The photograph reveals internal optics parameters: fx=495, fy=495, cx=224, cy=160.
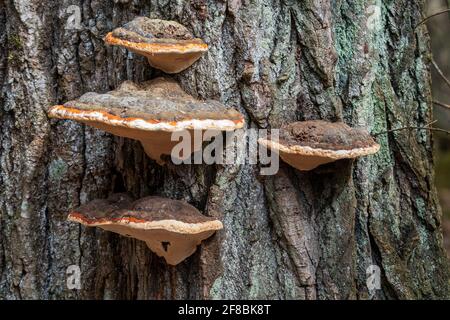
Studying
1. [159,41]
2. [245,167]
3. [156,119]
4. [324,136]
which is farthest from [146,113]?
[324,136]

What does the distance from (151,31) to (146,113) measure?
1.97ft

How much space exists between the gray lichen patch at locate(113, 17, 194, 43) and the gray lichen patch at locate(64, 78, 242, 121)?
303mm

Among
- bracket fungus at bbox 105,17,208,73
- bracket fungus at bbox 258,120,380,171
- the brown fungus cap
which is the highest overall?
bracket fungus at bbox 105,17,208,73

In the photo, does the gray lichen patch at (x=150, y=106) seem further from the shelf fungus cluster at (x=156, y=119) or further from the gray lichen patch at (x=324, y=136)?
the gray lichen patch at (x=324, y=136)

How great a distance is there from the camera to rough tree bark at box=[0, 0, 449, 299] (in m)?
3.24

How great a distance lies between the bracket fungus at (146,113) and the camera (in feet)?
8.17

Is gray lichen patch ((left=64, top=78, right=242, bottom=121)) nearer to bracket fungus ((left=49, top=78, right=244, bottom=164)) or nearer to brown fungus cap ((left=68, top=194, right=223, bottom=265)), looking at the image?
bracket fungus ((left=49, top=78, right=244, bottom=164))

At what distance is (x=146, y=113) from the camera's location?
2535 mm

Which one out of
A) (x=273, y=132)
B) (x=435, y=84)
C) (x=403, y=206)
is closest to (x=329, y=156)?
(x=273, y=132)

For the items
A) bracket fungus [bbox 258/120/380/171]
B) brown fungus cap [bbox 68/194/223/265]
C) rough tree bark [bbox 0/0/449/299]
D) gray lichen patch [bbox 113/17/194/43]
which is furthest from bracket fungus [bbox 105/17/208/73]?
brown fungus cap [bbox 68/194/223/265]

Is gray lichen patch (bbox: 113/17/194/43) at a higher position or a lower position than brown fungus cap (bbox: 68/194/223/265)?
higher

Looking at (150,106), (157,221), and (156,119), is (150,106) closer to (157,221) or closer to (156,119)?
(156,119)

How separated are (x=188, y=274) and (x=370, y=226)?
1.34 m

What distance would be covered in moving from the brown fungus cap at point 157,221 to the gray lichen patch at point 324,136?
0.70m
